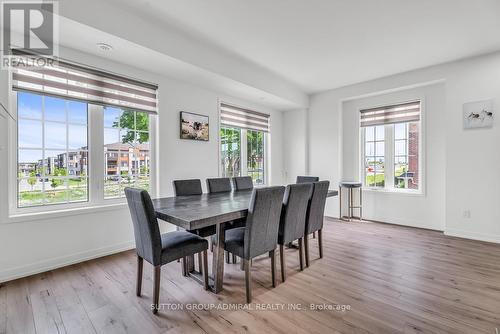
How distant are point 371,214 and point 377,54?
9.62 ft

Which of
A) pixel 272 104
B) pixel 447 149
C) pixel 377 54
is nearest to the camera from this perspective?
pixel 377 54

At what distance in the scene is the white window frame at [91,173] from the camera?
7.89 feet

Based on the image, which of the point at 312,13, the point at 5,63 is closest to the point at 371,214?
the point at 312,13

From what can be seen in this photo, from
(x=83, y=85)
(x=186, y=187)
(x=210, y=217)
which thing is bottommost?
(x=210, y=217)

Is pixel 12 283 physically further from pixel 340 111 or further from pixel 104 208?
pixel 340 111

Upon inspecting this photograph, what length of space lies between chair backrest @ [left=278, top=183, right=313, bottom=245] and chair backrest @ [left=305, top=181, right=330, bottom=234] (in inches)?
6.1

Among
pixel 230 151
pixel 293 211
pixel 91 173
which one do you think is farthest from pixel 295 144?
pixel 91 173

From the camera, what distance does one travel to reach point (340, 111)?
4.96 meters

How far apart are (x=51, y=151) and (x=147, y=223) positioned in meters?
1.82

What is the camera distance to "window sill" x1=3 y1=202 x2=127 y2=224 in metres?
2.38

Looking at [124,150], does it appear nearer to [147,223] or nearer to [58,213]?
[58,213]

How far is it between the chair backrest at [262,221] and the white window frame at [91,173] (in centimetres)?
205

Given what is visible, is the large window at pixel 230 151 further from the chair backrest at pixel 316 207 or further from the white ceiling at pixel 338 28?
the chair backrest at pixel 316 207

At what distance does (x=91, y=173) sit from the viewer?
9.62ft
